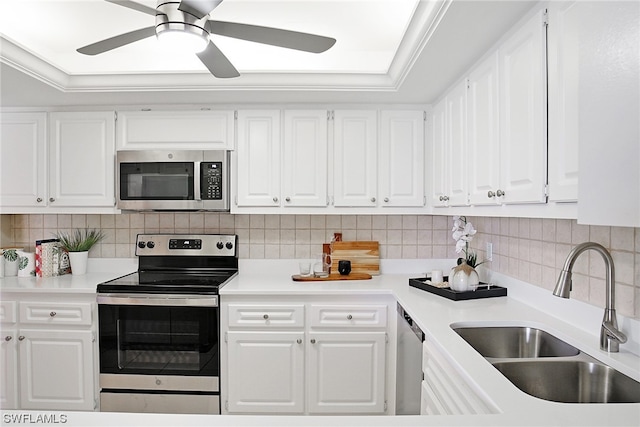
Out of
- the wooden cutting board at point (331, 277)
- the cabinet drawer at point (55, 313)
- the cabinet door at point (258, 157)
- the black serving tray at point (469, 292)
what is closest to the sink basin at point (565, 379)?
the black serving tray at point (469, 292)

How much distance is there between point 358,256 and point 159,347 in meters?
1.48

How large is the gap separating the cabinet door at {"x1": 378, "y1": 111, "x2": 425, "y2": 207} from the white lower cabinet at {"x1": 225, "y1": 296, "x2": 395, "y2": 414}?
758 mm

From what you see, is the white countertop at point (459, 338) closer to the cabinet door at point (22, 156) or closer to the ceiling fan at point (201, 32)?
the cabinet door at point (22, 156)

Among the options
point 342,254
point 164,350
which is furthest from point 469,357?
point 164,350

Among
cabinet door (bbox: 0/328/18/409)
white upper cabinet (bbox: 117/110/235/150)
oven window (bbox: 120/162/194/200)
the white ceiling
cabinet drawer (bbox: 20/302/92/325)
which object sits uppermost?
the white ceiling

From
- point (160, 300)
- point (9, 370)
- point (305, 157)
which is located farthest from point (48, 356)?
point (305, 157)

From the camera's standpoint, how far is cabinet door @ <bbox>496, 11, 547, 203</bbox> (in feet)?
4.78

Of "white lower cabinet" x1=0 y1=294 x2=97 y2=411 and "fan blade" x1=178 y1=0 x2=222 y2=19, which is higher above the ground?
"fan blade" x1=178 y1=0 x2=222 y2=19

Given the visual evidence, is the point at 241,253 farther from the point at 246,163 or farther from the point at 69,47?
the point at 69,47

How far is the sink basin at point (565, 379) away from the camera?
1358mm

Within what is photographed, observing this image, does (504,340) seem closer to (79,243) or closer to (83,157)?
(83,157)

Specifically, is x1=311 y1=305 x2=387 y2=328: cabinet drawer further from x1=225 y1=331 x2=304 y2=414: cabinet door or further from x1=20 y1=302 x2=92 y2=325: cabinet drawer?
x1=20 y1=302 x2=92 y2=325: cabinet drawer

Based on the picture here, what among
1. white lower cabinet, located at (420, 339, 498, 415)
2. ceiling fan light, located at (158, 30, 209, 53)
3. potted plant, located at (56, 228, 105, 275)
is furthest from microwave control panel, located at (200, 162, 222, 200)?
white lower cabinet, located at (420, 339, 498, 415)

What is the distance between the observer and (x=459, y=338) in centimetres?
162
